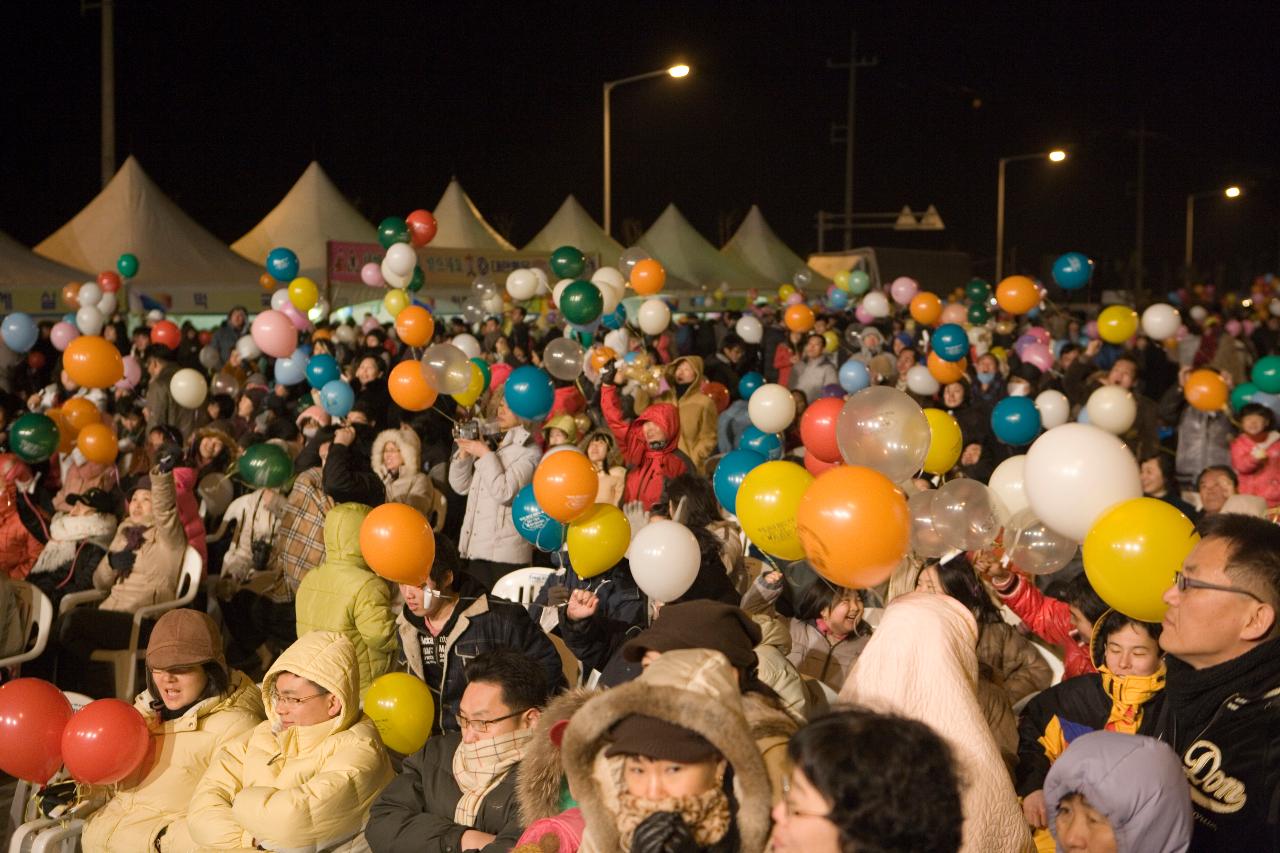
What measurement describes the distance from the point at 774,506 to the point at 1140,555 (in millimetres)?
1610

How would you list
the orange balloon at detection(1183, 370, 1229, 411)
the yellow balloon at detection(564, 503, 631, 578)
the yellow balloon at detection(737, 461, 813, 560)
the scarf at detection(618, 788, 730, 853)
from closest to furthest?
the scarf at detection(618, 788, 730, 853), the yellow balloon at detection(737, 461, 813, 560), the yellow balloon at detection(564, 503, 631, 578), the orange balloon at detection(1183, 370, 1229, 411)

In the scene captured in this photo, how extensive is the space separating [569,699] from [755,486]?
2.16 meters

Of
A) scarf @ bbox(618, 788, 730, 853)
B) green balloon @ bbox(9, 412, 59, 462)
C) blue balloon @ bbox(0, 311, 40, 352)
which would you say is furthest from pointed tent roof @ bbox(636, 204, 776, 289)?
scarf @ bbox(618, 788, 730, 853)

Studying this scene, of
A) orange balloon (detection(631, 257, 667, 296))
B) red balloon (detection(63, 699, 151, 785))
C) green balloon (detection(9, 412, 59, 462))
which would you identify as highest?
orange balloon (detection(631, 257, 667, 296))

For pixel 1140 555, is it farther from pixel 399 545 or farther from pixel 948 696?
pixel 399 545

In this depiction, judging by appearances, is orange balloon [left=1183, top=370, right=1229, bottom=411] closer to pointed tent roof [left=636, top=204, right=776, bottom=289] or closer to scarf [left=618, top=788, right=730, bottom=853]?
scarf [left=618, top=788, right=730, bottom=853]

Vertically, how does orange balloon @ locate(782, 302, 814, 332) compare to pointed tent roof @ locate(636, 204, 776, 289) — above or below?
below

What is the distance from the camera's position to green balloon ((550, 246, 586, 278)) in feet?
37.0

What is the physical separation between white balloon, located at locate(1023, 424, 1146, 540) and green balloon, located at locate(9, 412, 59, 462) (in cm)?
610

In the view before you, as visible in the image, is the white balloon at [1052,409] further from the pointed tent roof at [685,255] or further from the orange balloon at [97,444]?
the pointed tent roof at [685,255]

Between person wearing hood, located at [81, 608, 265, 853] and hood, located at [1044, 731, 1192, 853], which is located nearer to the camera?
hood, located at [1044, 731, 1192, 853]

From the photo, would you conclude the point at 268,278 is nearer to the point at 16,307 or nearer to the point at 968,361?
the point at 16,307

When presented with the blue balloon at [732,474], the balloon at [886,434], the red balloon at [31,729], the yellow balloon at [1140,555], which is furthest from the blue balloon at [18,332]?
the yellow balloon at [1140,555]

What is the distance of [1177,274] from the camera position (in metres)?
51.9
